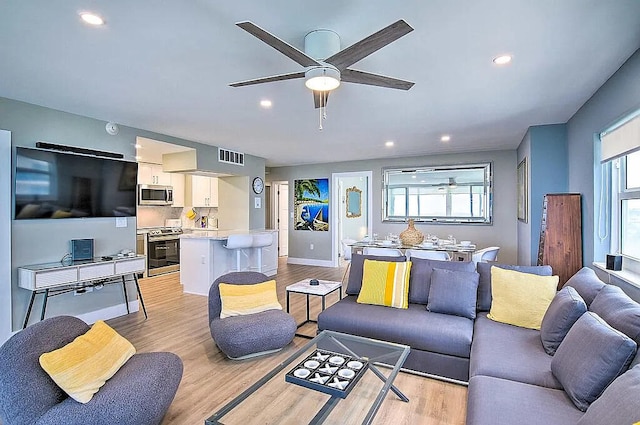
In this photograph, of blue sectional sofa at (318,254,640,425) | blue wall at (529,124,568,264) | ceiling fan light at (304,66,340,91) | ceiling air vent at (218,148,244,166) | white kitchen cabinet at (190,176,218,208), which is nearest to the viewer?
blue sectional sofa at (318,254,640,425)

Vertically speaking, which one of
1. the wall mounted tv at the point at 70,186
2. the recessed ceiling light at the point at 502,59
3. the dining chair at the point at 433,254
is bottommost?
the dining chair at the point at 433,254

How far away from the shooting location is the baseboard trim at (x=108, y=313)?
156 inches

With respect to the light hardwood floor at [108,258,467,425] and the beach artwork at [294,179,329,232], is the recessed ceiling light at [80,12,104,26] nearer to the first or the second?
the light hardwood floor at [108,258,467,425]

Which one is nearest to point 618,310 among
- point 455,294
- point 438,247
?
point 455,294

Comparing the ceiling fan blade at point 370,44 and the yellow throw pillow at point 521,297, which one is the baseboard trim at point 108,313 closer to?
the ceiling fan blade at point 370,44

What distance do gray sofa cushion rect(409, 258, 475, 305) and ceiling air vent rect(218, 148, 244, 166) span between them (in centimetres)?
409

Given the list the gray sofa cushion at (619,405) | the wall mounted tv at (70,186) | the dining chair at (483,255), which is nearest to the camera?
the gray sofa cushion at (619,405)

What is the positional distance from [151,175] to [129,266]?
11.4 feet

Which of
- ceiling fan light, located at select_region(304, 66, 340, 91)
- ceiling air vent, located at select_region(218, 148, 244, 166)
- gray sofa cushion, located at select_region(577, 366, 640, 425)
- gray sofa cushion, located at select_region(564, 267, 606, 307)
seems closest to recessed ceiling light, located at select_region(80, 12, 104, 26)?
ceiling fan light, located at select_region(304, 66, 340, 91)

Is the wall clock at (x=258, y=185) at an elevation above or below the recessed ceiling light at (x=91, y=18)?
below

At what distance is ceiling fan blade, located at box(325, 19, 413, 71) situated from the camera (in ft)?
5.23

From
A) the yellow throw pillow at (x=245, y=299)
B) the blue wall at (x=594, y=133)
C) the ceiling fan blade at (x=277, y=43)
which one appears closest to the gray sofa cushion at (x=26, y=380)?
the yellow throw pillow at (x=245, y=299)

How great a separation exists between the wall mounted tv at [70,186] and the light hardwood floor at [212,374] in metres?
1.42

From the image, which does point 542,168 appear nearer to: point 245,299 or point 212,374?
point 245,299
